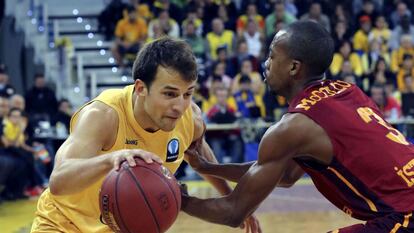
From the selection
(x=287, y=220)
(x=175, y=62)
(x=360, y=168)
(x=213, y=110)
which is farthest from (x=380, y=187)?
(x=213, y=110)

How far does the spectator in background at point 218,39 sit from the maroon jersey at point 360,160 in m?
11.0

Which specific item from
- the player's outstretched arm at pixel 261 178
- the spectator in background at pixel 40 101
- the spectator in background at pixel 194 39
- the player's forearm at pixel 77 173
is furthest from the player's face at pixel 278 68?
the spectator in background at pixel 194 39

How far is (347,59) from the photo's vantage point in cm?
1438

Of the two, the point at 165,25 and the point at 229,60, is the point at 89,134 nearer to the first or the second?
the point at 229,60

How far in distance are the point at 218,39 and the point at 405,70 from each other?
3.52 m

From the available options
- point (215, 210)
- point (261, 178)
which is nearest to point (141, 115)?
point (215, 210)

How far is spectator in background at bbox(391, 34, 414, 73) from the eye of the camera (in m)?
14.6

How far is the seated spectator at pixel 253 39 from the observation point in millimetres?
14734

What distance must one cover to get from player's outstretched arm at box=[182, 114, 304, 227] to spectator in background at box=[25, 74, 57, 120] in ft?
31.2

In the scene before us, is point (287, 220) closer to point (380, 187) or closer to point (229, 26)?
point (380, 187)

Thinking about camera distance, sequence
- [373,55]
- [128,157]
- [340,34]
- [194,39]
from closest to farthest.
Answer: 1. [128,157]
2. [194,39]
3. [373,55]
4. [340,34]

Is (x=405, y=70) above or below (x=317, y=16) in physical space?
below

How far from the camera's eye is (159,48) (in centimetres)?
386

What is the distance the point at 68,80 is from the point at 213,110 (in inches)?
145
